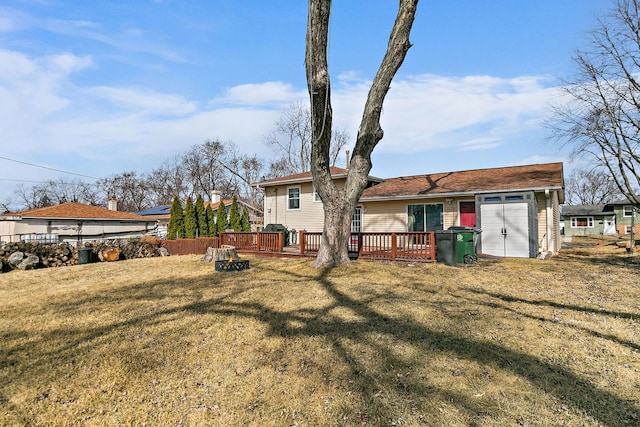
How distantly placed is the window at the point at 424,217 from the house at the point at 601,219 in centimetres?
2992

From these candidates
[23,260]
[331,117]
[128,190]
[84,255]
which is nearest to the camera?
[331,117]

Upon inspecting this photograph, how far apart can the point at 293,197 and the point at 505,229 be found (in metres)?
10.2

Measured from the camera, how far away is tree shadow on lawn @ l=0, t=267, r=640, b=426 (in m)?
2.88

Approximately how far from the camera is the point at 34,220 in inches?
775

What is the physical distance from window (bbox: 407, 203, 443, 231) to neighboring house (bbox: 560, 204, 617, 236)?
102 feet

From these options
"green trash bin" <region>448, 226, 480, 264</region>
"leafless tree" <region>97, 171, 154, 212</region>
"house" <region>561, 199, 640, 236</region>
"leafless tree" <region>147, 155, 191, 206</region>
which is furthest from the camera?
"leafless tree" <region>97, 171, 154, 212</region>

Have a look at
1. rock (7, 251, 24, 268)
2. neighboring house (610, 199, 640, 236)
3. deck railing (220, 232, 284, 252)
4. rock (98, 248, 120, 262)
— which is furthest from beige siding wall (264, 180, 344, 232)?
neighboring house (610, 199, 640, 236)

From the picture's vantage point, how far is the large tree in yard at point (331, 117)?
25.5 feet

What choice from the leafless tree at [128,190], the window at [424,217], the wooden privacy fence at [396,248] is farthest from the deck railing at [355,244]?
the leafless tree at [128,190]

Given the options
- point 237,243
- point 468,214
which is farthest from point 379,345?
point 468,214

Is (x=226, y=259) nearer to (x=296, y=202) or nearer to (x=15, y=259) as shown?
(x=296, y=202)

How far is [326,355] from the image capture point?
12.8ft

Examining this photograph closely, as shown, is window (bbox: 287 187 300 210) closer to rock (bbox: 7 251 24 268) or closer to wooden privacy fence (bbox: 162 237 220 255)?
wooden privacy fence (bbox: 162 237 220 255)

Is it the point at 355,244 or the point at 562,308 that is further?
the point at 355,244
